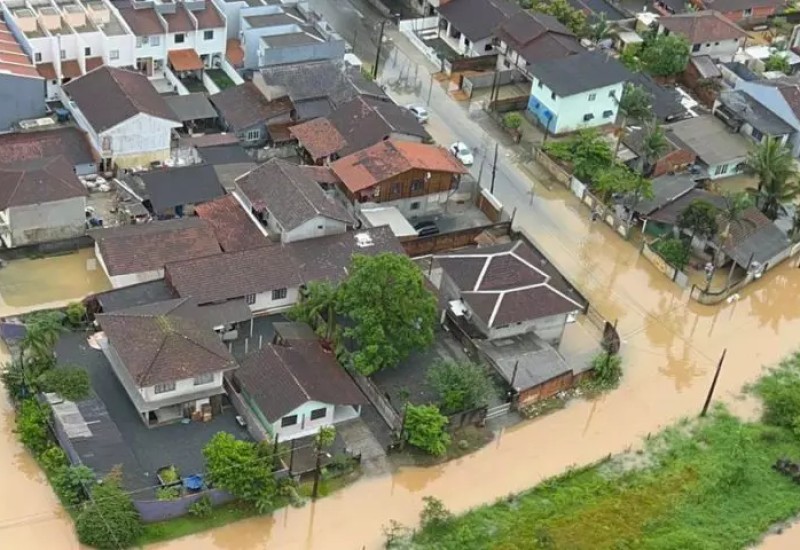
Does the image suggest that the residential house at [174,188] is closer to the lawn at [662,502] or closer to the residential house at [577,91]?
the residential house at [577,91]

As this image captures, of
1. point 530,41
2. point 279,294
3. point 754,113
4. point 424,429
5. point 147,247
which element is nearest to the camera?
point 424,429

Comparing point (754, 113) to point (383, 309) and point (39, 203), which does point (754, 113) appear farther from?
point (39, 203)

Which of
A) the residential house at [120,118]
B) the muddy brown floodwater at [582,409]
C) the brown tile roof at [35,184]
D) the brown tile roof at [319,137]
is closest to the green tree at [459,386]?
the muddy brown floodwater at [582,409]

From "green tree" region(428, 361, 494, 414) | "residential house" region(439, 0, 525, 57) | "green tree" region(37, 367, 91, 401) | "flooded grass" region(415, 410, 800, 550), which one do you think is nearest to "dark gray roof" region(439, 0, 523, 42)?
"residential house" region(439, 0, 525, 57)

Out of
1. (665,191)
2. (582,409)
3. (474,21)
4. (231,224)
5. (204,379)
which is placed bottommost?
(582,409)

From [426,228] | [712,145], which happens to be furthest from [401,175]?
[712,145]
